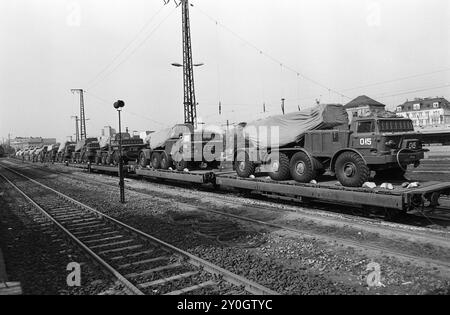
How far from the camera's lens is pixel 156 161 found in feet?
66.3

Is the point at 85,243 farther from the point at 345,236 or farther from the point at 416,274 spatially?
the point at 416,274

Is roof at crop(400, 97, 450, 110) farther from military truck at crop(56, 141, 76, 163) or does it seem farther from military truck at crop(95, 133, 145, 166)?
military truck at crop(95, 133, 145, 166)

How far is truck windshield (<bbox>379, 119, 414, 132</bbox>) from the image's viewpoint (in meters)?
10.1

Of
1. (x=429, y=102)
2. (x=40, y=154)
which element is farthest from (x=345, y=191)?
(x=429, y=102)

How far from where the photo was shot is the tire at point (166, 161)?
19125 millimetres

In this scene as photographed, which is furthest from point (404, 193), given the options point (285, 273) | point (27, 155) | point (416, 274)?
point (27, 155)

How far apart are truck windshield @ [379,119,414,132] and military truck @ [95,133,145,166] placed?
1767 cm

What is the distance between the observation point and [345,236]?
8.15 m

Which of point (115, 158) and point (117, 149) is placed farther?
point (115, 158)

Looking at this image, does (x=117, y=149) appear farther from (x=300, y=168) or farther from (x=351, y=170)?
(x=351, y=170)

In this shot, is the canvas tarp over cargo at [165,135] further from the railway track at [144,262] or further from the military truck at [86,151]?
the military truck at [86,151]

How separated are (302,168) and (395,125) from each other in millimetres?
2838

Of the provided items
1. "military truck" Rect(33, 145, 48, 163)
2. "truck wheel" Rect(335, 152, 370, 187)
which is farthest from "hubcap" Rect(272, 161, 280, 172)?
"military truck" Rect(33, 145, 48, 163)
